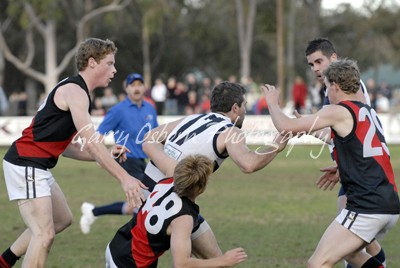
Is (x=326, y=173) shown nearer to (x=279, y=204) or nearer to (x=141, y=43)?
(x=279, y=204)

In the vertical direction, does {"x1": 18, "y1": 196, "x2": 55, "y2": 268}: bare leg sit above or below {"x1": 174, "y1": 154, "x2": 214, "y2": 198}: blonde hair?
below

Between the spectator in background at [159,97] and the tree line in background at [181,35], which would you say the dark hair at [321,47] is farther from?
the tree line in background at [181,35]

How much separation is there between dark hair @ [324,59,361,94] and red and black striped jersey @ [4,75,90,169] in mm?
1936

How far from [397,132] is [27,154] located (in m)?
22.1

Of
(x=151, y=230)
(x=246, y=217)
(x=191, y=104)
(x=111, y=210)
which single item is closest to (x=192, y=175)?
(x=151, y=230)

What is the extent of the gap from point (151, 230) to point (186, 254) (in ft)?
1.11

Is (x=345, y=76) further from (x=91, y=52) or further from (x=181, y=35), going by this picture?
(x=181, y=35)

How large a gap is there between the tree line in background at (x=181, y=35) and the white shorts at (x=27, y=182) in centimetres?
3526

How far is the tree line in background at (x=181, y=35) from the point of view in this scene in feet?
154

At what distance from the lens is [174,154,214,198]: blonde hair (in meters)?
5.93

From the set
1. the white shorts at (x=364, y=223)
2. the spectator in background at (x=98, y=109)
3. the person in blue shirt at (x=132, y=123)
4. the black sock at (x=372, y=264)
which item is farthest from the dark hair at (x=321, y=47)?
the spectator in background at (x=98, y=109)

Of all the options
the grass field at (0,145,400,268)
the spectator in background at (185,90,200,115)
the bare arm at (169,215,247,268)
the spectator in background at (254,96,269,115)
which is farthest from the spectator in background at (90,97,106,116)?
the bare arm at (169,215,247,268)

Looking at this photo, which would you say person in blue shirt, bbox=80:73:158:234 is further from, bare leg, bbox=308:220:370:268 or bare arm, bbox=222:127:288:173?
bare leg, bbox=308:220:370:268

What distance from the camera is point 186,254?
5.82 metres
